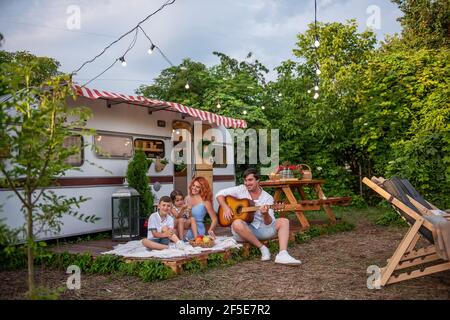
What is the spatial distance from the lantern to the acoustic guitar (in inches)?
83.1

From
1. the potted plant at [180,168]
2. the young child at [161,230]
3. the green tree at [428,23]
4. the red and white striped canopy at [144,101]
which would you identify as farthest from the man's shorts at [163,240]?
the green tree at [428,23]

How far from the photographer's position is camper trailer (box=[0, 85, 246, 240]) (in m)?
6.84

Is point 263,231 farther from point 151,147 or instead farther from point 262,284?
point 151,147

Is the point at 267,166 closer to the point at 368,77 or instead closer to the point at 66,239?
the point at 368,77

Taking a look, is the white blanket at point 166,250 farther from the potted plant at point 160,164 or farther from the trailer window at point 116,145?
the potted plant at point 160,164

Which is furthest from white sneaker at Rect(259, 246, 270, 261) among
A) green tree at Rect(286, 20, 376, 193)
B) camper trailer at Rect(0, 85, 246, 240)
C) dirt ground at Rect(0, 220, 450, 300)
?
green tree at Rect(286, 20, 376, 193)

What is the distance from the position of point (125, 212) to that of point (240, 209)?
2552 mm

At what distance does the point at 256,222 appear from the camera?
18.8ft

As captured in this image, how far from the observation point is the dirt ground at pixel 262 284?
3957mm

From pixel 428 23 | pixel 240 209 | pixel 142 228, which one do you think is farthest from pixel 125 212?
pixel 428 23

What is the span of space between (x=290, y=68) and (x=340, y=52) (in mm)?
6889

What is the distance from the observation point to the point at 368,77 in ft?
37.4

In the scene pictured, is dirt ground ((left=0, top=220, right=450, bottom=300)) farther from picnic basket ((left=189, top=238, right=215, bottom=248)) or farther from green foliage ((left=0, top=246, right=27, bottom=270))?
picnic basket ((left=189, top=238, right=215, bottom=248))
